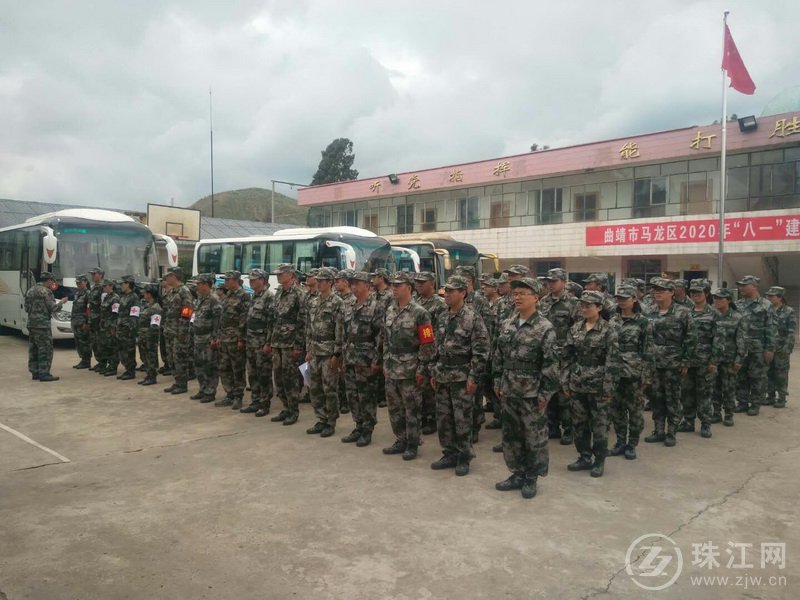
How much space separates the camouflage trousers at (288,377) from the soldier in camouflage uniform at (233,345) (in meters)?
0.77

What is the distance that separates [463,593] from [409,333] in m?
2.55

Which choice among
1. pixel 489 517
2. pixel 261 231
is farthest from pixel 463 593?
pixel 261 231

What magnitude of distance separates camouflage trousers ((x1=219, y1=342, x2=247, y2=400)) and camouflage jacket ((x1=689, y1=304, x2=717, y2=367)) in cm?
529

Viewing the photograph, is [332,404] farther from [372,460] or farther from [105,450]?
[105,450]

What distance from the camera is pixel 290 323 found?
6.59m

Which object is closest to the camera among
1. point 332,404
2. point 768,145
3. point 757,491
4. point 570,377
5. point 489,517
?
point 489,517

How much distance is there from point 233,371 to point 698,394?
18.1 feet

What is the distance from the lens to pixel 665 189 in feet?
68.9

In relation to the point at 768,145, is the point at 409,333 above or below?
below

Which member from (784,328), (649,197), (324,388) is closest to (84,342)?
(324,388)

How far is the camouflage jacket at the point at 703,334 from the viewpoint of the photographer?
6.22 meters

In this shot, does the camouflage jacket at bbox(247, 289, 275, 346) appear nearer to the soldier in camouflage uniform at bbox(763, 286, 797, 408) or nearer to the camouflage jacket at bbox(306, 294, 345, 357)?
the camouflage jacket at bbox(306, 294, 345, 357)

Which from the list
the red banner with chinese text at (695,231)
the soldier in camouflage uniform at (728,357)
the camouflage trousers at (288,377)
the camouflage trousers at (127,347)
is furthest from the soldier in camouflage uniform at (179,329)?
the red banner with chinese text at (695,231)

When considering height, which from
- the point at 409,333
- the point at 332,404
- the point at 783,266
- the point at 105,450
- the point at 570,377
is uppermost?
the point at 783,266
